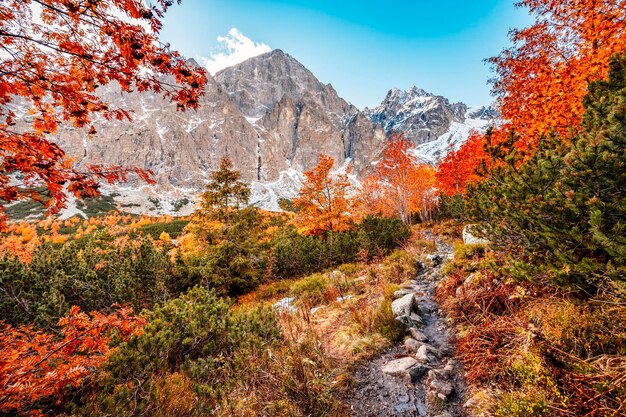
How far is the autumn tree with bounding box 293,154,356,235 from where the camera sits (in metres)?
16.9

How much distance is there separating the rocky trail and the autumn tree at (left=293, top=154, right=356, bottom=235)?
40.0 ft

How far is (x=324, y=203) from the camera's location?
17.3 m

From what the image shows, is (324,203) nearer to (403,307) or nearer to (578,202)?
(403,307)

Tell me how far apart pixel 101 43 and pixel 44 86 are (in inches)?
37.8

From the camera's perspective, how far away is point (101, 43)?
3555 millimetres

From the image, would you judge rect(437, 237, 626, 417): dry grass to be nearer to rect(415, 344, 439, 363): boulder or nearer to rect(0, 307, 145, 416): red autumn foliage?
rect(415, 344, 439, 363): boulder

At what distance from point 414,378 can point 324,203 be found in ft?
46.6

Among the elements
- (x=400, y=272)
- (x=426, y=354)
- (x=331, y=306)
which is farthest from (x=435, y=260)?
(x=426, y=354)

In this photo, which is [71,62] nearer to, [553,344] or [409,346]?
[409,346]

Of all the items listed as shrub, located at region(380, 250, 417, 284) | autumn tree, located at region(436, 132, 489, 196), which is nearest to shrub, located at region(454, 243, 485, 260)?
shrub, located at region(380, 250, 417, 284)

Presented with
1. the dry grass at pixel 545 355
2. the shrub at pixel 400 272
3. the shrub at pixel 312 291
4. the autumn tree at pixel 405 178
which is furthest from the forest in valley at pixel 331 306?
the autumn tree at pixel 405 178

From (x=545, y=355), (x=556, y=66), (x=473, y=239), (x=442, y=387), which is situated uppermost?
(x=556, y=66)

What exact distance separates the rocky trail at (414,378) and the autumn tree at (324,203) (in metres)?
12.2

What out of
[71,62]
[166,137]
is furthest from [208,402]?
[166,137]
